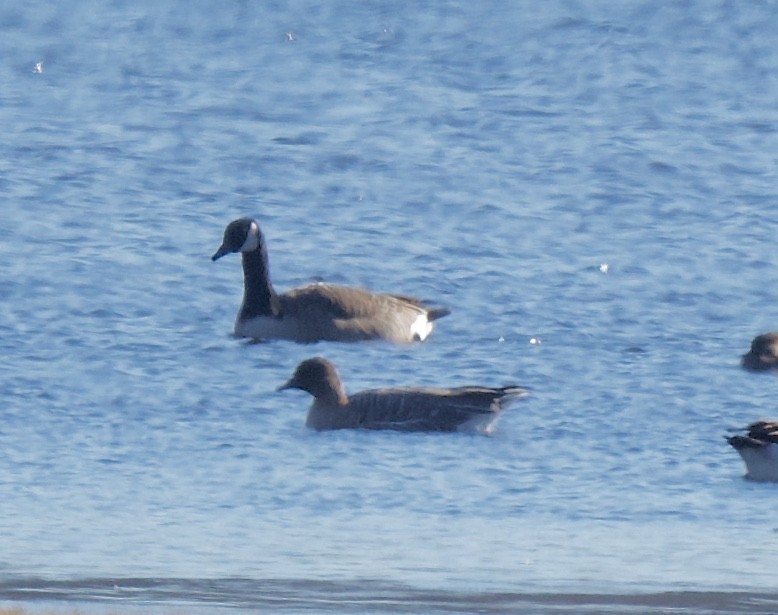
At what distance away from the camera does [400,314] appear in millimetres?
18531

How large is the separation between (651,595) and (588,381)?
20.9ft

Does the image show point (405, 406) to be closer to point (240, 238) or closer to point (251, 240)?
point (240, 238)

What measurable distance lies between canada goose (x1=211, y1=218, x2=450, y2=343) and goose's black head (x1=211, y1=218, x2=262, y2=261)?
1004 millimetres

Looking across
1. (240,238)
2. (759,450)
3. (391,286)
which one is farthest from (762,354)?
(240,238)

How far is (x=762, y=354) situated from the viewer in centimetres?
1692

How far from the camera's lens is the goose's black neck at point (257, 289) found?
1875 centimetres

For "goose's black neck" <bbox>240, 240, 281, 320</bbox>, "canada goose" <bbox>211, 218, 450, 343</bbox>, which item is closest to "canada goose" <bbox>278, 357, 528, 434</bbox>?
"canada goose" <bbox>211, 218, 450, 343</bbox>

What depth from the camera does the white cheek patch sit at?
20266mm

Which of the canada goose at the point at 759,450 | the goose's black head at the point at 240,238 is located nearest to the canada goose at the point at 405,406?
the canada goose at the point at 759,450

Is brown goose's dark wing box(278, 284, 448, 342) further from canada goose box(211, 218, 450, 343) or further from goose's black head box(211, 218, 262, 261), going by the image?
goose's black head box(211, 218, 262, 261)

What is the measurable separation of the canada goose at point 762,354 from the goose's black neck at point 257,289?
13.6 ft

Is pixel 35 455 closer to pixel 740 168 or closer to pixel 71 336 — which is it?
pixel 71 336

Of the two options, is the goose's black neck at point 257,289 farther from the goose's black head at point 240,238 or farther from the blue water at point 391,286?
the blue water at point 391,286

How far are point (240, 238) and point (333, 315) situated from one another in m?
1.93
